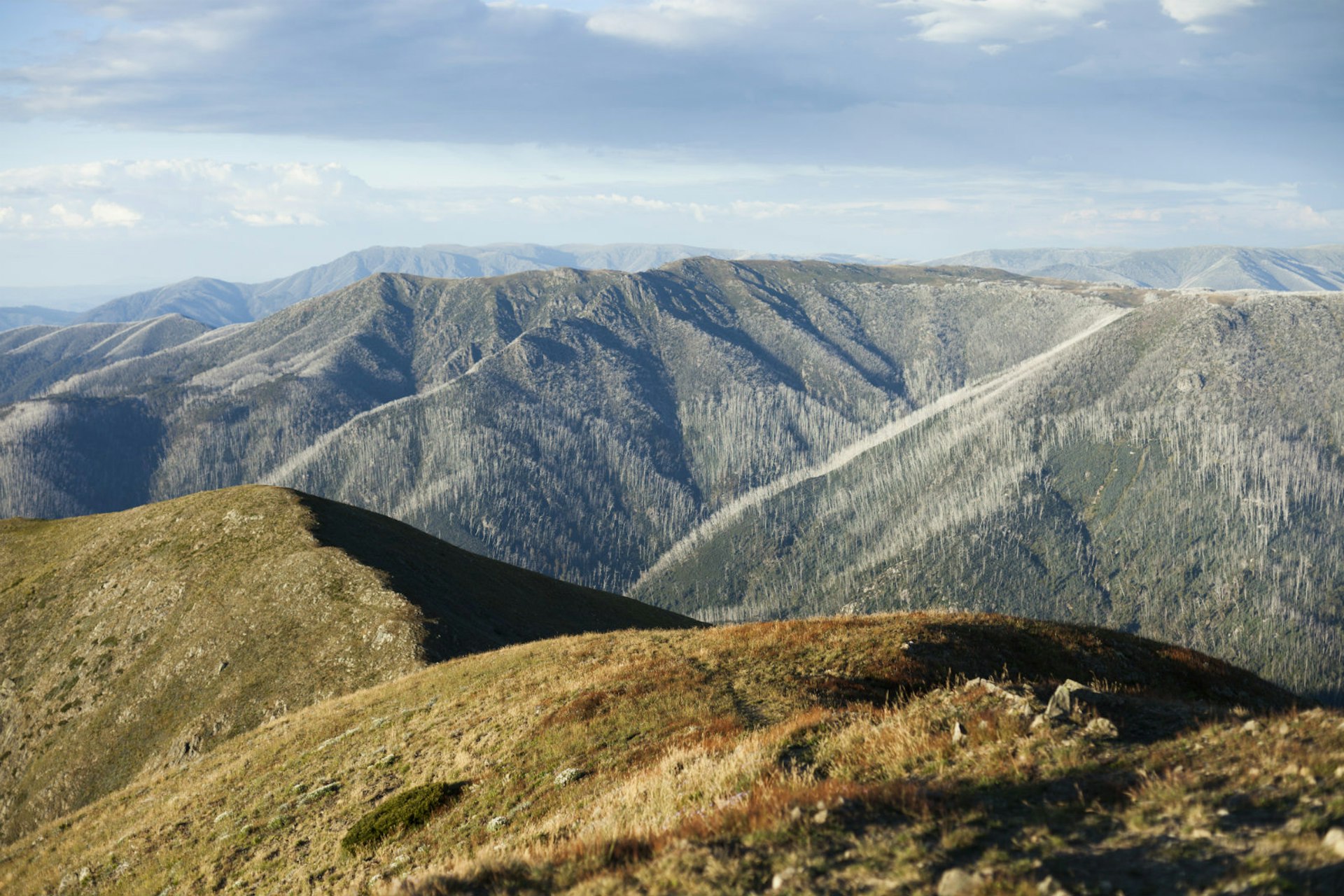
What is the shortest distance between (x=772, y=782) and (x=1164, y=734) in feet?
27.2

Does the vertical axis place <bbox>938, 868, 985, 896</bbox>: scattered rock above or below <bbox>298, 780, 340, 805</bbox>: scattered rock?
above

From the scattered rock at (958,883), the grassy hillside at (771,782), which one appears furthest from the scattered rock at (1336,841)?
the scattered rock at (958,883)

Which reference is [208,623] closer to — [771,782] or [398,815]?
[398,815]

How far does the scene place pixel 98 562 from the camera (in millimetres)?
77125

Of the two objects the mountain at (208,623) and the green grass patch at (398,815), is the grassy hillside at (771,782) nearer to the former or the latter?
the green grass patch at (398,815)

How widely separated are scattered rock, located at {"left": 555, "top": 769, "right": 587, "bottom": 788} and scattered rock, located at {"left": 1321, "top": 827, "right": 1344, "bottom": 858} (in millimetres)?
16137

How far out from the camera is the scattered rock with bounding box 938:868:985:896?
932cm

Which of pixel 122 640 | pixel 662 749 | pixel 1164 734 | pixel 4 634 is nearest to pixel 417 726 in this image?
pixel 662 749

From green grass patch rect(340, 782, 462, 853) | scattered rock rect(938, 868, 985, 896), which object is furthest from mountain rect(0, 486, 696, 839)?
scattered rock rect(938, 868, 985, 896)

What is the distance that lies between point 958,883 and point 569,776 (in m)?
13.4

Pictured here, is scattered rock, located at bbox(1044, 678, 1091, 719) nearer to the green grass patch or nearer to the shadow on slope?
the green grass patch

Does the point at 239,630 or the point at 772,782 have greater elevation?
the point at 772,782

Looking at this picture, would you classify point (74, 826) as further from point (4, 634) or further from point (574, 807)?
point (4, 634)

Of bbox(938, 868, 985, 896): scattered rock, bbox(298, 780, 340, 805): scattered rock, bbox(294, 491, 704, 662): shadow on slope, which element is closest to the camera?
bbox(938, 868, 985, 896): scattered rock
